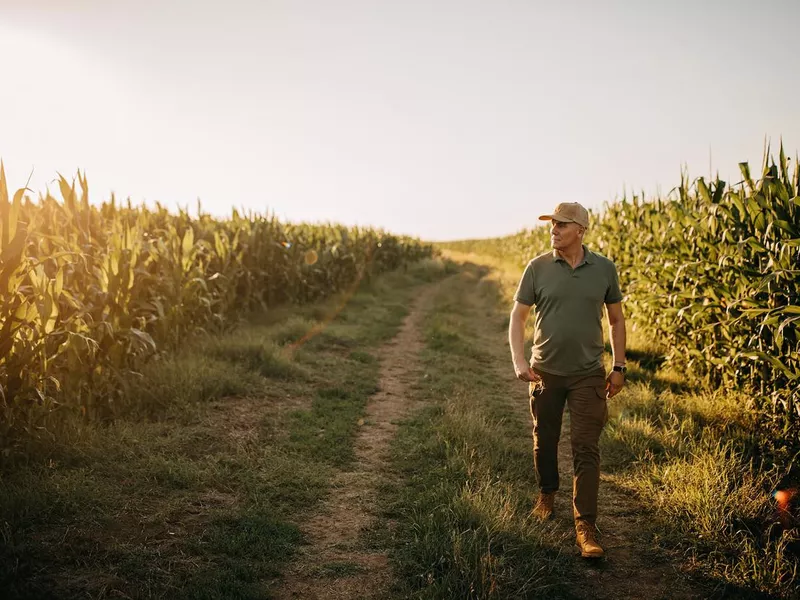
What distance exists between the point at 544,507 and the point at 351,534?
66.2 inches

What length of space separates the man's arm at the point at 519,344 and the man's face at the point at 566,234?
61 cm

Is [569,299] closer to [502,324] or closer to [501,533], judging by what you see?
[501,533]

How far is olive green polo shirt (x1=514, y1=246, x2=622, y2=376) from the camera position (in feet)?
13.8

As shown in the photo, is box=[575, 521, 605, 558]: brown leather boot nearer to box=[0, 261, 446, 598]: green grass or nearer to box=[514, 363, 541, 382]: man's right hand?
box=[514, 363, 541, 382]: man's right hand

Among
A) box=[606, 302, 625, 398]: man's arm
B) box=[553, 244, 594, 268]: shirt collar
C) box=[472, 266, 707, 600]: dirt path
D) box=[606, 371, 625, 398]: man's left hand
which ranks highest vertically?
box=[553, 244, 594, 268]: shirt collar

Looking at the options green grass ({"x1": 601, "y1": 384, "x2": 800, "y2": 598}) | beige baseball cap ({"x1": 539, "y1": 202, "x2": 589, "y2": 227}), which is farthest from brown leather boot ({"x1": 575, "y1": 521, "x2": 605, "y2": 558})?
beige baseball cap ({"x1": 539, "y1": 202, "x2": 589, "y2": 227})

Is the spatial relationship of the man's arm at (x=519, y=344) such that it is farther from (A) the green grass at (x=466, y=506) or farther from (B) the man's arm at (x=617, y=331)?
(A) the green grass at (x=466, y=506)

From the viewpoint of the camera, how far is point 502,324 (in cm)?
1445

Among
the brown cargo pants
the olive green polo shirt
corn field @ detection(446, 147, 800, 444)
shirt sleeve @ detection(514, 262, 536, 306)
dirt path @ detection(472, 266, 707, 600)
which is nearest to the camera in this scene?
dirt path @ detection(472, 266, 707, 600)

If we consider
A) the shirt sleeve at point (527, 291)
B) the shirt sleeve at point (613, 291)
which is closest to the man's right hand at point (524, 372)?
the shirt sleeve at point (527, 291)

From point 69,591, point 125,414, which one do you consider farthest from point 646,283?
point 69,591

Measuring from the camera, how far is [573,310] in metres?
4.23

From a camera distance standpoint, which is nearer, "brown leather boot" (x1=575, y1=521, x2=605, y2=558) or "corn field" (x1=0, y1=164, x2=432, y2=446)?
A: "brown leather boot" (x1=575, y1=521, x2=605, y2=558)

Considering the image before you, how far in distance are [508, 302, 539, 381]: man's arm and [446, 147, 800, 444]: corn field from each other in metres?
2.57
